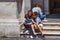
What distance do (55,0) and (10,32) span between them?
5481 millimetres

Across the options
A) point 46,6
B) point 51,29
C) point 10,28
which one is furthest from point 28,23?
point 46,6

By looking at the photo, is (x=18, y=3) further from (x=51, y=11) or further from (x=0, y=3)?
(x=51, y=11)

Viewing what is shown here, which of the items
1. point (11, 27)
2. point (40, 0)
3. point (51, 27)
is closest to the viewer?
point (11, 27)

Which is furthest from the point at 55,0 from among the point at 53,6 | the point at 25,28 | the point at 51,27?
the point at 25,28

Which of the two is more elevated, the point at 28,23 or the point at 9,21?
the point at 9,21

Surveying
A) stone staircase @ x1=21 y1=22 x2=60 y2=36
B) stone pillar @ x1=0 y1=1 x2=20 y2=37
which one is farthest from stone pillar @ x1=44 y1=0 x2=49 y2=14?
stone pillar @ x1=0 y1=1 x2=20 y2=37

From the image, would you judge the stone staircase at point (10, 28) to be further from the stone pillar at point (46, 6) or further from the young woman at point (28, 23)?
the stone pillar at point (46, 6)

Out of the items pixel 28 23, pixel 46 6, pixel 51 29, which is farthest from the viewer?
pixel 46 6

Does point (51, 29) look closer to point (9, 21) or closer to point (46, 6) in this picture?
point (9, 21)

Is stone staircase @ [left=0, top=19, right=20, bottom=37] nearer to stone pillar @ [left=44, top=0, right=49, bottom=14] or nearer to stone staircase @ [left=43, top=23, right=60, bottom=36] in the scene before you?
stone staircase @ [left=43, top=23, right=60, bottom=36]

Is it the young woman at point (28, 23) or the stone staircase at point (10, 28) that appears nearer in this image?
the stone staircase at point (10, 28)

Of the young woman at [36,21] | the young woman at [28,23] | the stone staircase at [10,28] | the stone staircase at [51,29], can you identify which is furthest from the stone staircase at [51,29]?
the stone staircase at [10,28]

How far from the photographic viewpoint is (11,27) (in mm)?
11156

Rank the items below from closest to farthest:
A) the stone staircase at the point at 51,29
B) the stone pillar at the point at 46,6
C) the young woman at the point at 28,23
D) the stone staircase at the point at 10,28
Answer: the stone staircase at the point at 10,28 < the young woman at the point at 28,23 < the stone staircase at the point at 51,29 < the stone pillar at the point at 46,6
